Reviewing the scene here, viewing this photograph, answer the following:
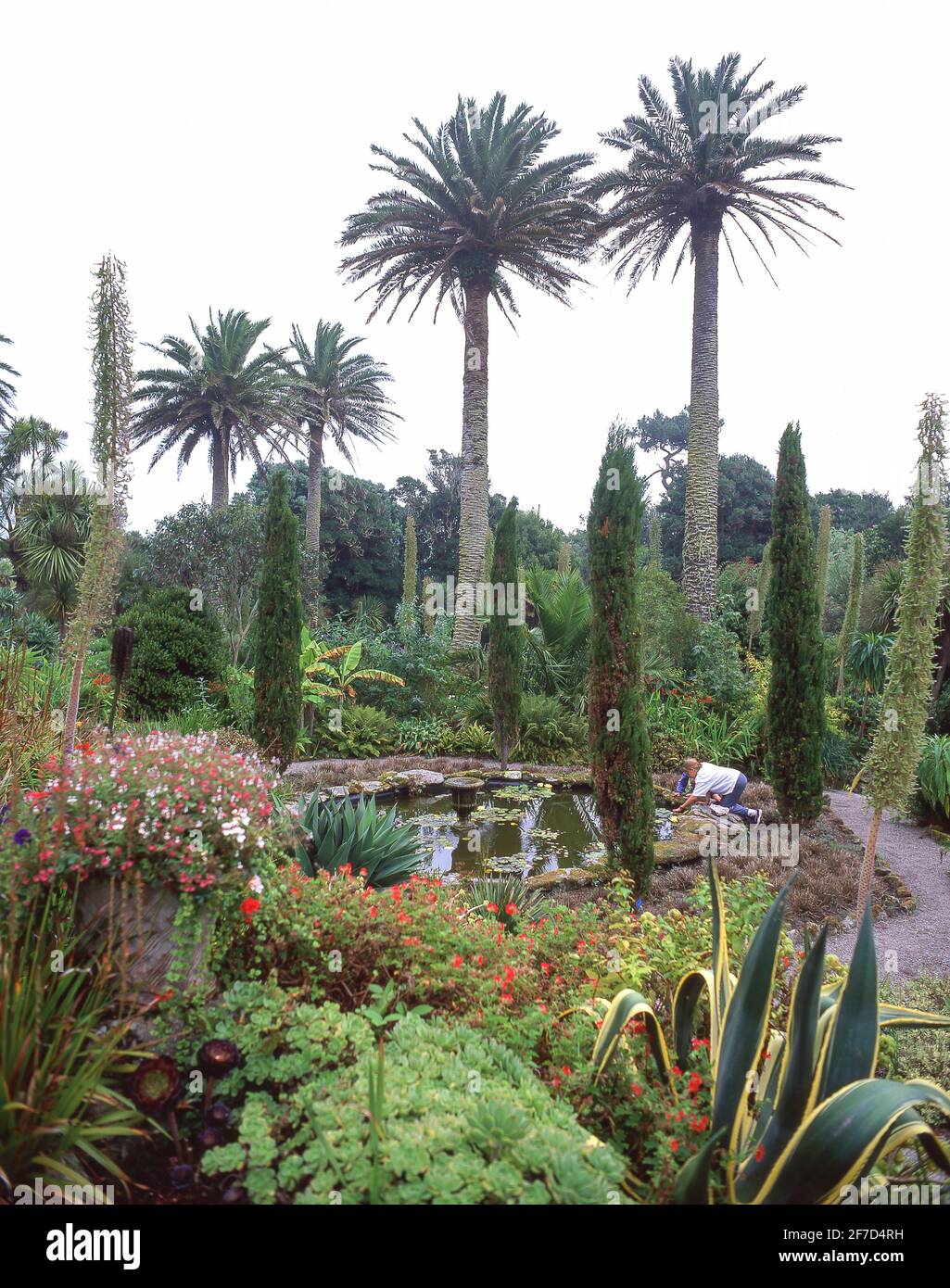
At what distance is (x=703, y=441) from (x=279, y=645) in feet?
34.3

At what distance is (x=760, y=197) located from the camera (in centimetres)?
1588

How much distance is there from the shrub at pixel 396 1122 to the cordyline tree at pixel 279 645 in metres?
8.25

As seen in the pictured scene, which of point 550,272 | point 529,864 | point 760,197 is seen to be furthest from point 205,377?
point 529,864

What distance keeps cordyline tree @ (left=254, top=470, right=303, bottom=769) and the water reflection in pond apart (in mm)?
2106

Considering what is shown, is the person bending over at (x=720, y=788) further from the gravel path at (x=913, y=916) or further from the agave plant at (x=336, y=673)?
the agave plant at (x=336, y=673)

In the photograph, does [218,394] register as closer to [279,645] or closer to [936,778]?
[279,645]

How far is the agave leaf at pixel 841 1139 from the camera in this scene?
5.83 feet

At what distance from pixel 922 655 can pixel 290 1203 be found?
2827 millimetres

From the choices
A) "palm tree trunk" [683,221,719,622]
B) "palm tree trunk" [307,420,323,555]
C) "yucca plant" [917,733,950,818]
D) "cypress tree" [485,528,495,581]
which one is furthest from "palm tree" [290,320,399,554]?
"yucca plant" [917,733,950,818]

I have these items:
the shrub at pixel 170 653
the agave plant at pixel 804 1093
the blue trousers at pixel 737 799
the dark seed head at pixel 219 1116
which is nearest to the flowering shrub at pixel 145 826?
the dark seed head at pixel 219 1116

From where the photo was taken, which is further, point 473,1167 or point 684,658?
point 684,658

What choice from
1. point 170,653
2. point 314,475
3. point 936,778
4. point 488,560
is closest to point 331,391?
point 314,475
